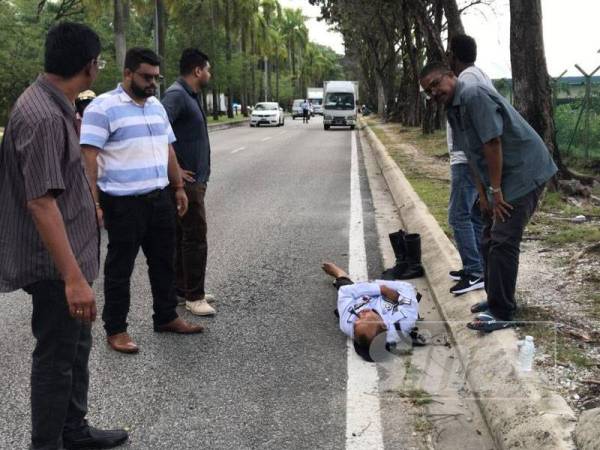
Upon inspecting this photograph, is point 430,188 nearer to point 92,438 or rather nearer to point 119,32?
point 92,438

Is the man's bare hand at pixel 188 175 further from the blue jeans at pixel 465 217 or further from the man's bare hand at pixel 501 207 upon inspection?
the man's bare hand at pixel 501 207

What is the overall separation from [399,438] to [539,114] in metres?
7.17

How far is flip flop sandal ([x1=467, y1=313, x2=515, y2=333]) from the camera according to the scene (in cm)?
427

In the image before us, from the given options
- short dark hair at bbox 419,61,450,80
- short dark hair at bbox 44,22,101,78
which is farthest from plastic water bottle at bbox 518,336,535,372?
short dark hair at bbox 44,22,101,78

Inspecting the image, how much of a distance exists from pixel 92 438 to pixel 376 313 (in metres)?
2.02

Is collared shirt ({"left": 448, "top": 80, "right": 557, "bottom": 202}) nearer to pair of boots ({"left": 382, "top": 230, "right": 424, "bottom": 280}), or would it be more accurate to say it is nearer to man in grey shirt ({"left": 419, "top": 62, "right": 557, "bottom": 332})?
man in grey shirt ({"left": 419, "top": 62, "right": 557, "bottom": 332})

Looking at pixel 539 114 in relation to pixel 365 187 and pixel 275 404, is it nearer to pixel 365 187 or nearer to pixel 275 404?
pixel 365 187

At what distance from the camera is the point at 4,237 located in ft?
8.69

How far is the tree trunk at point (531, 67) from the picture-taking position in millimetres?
9250

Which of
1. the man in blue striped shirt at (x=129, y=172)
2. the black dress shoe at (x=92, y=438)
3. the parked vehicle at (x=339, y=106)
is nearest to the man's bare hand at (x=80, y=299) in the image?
the black dress shoe at (x=92, y=438)

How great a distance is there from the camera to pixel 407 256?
20.9 feet

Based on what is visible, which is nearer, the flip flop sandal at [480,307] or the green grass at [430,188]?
A: the flip flop sandal at [480,307]

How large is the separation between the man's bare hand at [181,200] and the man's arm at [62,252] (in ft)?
6.64

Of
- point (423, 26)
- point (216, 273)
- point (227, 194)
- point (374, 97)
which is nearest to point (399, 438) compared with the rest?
point (216, 273)
